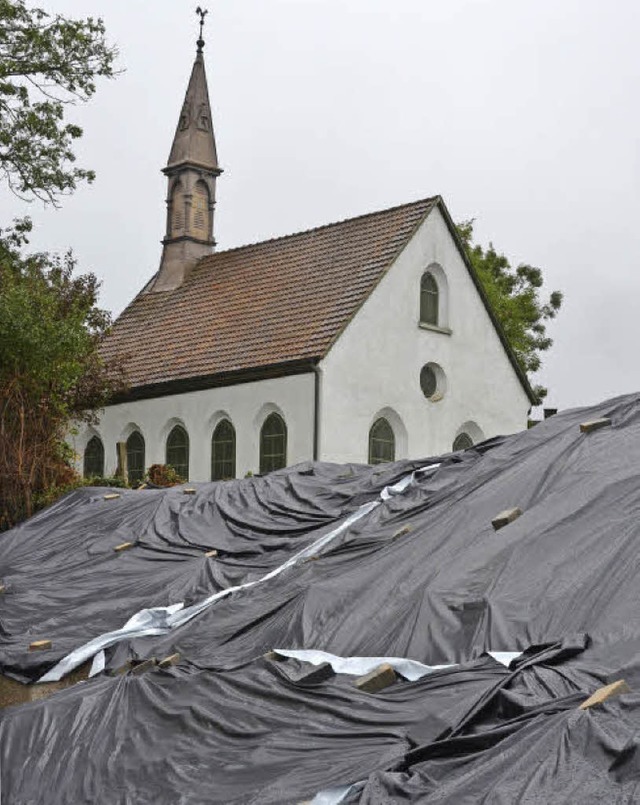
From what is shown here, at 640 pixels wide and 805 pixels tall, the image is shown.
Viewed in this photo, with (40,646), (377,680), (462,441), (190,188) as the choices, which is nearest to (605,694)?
(377,680)

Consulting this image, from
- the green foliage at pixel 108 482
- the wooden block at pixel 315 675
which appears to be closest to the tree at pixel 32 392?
the green foliage at pixel 108 482

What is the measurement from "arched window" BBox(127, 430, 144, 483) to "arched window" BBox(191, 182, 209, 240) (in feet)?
26.2

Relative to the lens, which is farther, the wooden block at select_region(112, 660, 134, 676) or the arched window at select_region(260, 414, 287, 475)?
the arched window at select_region(260, 414, 287, 475)

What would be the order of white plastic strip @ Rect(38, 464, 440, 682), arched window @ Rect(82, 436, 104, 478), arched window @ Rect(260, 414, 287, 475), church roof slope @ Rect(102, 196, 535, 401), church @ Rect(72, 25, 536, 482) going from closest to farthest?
white plastic strip @ Rect(38, 464, 440, 682) < church @ Rect(72, 25, 536, 482) < arched window @ Rect(260, 414, 287, 475) < church roof slope @ Rect(102, 196, 535, 401) < arched window @ Rect(82, 436, 104, 478)

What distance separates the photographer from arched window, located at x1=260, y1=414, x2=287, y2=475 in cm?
2569

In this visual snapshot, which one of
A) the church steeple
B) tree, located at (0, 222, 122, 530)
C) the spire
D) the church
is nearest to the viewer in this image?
tree, located at (0, 222, 122, 530)

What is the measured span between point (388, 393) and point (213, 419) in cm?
435

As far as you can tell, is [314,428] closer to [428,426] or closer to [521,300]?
[428,426]

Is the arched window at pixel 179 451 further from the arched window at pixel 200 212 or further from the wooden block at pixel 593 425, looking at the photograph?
the wooden block at pixel 593 425

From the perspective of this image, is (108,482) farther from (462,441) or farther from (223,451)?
(462,441)

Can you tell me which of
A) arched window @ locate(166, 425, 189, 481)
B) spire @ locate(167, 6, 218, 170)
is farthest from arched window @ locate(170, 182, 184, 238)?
arched window @ locate(166, 425, 189, 481)

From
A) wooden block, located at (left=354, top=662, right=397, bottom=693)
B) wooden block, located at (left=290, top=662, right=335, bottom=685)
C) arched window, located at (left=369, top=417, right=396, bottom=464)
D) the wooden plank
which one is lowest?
the wooden plank

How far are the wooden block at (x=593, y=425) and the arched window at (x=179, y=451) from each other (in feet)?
65.1

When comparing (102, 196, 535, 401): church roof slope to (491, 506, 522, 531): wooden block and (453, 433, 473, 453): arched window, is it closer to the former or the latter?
(453, 433, 473, 453): arched window
